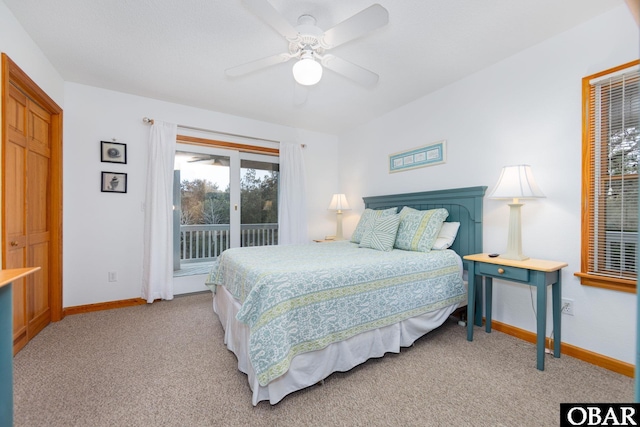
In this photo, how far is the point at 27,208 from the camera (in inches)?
89.8

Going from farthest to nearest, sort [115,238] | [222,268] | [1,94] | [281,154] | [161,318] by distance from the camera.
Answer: [281,154] < [115,238] < [161,318] < [222,268] < [1,94]

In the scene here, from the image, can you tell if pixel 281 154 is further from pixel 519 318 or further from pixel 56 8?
pixel 519 318

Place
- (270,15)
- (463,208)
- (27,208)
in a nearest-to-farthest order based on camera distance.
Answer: (270,15)
(27,208)
(463,208)

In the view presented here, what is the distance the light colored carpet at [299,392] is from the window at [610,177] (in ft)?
2.36

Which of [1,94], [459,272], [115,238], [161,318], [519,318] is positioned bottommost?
[161,318]

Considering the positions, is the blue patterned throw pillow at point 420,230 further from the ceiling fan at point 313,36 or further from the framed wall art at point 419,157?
the ceiling fan at point 313,36

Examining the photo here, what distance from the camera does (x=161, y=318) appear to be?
2.79 m

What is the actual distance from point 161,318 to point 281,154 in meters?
2.64

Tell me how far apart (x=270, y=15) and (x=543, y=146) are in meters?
2.33

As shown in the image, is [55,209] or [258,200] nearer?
[55,209]

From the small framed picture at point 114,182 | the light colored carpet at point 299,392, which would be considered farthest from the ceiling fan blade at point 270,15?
the small framed picture at point 114,182

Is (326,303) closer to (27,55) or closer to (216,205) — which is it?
(216,205)

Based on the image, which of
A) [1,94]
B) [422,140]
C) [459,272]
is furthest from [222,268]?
[422,140]

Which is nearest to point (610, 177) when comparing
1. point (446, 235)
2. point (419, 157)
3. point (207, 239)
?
point (446, 235)
